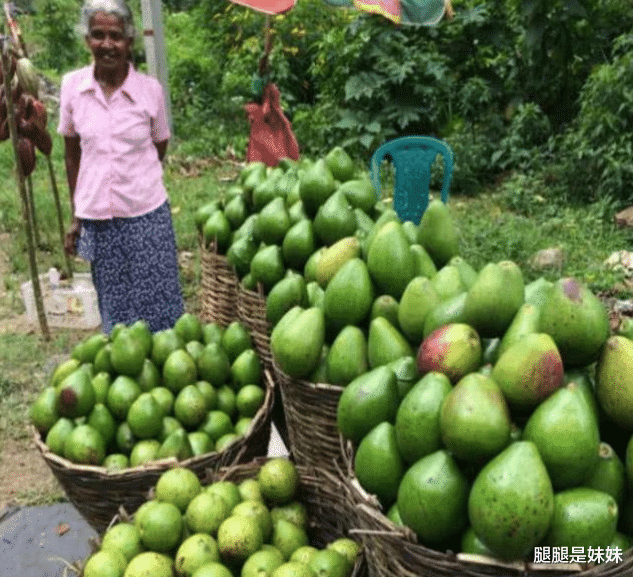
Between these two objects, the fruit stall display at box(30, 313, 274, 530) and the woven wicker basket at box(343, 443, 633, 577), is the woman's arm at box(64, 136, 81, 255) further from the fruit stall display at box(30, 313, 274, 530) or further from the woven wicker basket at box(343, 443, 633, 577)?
the woven wicker basket at box(343, 443, 633, 577)

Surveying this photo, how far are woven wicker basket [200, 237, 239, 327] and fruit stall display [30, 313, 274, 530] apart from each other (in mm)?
376

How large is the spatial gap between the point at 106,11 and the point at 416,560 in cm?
262

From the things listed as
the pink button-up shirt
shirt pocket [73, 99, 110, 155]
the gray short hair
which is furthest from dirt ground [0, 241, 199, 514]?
the gray short hair

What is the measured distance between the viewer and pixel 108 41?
10.9ft

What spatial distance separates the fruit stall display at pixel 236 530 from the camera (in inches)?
71.7

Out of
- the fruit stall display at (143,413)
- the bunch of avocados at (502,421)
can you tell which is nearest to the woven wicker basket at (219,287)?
the fruit stall display at (143,413)

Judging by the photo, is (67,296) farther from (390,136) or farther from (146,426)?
(390,136)

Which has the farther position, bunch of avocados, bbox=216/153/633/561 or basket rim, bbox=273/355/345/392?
basket rim, bbox=273/355/345/392

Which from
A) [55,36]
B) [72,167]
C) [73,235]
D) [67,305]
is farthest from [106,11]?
[55,36]

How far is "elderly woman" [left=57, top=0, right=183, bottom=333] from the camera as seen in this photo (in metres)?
3.39

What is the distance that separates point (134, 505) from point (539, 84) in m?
7.31

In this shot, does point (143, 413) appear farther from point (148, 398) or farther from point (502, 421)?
point (502, 421)

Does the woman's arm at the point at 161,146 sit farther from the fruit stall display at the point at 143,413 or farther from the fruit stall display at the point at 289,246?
the fruit stall display at the point at 143,413

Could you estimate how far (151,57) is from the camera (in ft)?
23.9
